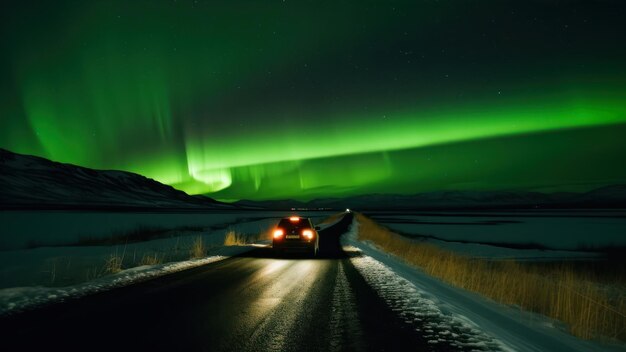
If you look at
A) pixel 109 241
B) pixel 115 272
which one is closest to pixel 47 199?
pixel 109 241

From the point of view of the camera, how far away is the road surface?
5.52 m

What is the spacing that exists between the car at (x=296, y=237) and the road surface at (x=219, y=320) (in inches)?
299

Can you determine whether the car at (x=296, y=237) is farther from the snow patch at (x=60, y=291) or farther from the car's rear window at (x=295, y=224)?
the snow patch at (x=60, y=291)

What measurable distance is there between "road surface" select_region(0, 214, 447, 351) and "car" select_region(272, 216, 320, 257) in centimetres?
759

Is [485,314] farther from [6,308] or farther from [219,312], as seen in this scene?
[6,308]

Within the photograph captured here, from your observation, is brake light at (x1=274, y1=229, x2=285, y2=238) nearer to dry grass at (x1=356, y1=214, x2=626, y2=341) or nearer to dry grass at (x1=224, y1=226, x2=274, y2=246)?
dry grass at (x1=356, y1=214, x2=626, y2=341)

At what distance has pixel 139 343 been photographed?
5.56m

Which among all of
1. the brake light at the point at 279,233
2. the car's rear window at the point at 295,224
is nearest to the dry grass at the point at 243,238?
the brake light at the point at 279,233

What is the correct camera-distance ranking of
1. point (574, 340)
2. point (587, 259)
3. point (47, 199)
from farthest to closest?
point (47, 199) < point (587, 259) < point (574, 340)

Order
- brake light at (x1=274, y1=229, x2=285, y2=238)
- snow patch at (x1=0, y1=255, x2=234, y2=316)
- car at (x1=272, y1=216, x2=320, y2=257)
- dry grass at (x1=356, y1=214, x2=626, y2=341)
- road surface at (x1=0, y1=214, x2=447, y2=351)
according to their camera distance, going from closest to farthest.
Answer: road surface at (x1=0, y1=214, x2=447, y2=351)
dry grass at (x1=356, y1=214, x2=626, y2=341)
snow patch at (x1=0, y1=255, x2=234, y2=316)
car at (x1=272, y1=216, x2=320, y2=257)
brake light at (x1=274, y1=229, x2=285, y2=238)

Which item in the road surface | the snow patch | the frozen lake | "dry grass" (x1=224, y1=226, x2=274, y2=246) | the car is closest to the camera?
the road surface

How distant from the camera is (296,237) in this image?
1881 centimetres

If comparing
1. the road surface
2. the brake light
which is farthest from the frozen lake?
the road surface

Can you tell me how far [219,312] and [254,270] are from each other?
601cm
